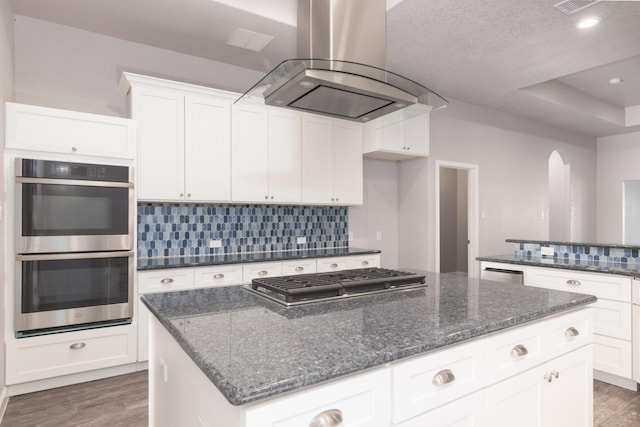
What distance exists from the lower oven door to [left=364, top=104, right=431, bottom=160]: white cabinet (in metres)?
2.80

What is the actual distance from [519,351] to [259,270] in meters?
2.38

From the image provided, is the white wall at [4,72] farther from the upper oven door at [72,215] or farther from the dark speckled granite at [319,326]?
the dark speckled granite at [319,326]

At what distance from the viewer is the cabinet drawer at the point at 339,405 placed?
0.85m

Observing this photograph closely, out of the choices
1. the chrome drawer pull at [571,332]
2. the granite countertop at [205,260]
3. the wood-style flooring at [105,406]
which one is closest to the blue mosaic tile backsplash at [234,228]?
the granite countertop at [205,260]

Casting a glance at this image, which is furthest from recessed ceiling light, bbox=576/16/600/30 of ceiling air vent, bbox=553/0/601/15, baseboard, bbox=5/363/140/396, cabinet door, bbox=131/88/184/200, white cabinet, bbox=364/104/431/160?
baseboard, bbox=5/363/140/396

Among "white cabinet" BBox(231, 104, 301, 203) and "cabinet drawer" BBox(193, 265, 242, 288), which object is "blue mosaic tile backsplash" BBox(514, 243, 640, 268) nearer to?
"white cabinet" BBox(231, 104, 301, 203)

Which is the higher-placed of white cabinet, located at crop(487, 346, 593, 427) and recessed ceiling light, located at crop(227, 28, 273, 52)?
recessed ceiling light, located at crop(227, 28, 273, 52)

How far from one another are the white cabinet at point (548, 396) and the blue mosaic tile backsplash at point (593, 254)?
174 cm

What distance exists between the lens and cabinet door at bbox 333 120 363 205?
13.8ft

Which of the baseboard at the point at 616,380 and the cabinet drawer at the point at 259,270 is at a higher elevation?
the cabinet drawer at the point at 259,270

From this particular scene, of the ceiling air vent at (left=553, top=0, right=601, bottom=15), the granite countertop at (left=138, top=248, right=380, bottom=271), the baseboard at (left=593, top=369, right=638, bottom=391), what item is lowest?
the baseboard at (left=593, top=369, right=638, bottom=391)

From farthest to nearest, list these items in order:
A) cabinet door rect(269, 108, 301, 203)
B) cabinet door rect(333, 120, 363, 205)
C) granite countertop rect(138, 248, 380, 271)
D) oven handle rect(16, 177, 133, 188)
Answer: cabinet door rect(333, 120, 363, 205), cabinet door rect(269, 108, 301, 203), granite countertop rect(138, 248, 380, 271), oven handle rect(16, 177, 133, 188)

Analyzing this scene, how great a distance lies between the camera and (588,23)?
311 centimetres

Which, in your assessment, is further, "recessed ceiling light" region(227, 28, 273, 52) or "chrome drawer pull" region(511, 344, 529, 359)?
"recessed ceiling light" region(227, 28, 273, 52)
